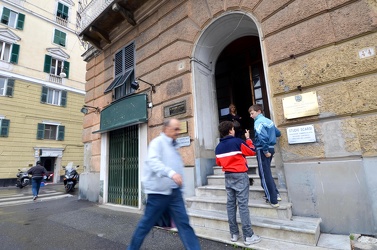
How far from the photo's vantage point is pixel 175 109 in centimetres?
576

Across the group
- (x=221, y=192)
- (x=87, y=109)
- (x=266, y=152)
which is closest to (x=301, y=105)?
(x=266, y=152)

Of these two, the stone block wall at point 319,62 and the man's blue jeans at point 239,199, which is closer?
the man's blue jeans at point 239,199

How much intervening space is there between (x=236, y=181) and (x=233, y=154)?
0.40 metres

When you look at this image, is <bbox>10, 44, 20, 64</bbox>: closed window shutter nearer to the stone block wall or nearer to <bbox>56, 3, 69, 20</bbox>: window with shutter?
<bbox>56, 3, 69, 20</bbox>: window with shutter

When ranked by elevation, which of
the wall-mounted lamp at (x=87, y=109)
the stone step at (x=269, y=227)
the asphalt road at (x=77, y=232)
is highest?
the wall-mounted lamp at (x=87, y=109)

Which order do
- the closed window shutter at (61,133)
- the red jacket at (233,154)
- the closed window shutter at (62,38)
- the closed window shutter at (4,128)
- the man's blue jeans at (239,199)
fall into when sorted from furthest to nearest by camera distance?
1. the closed window shutter at (62,38)
2. the closed window shutter at (61,133)
3. the closed window shutter at (4,128)
4. the red jacket at (233,154)
5. the man's blue jeans at (239,199)

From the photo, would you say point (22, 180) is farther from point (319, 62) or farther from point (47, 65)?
point (319, 62)

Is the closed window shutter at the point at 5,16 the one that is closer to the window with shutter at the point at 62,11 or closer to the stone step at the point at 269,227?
the window with shutter at the point at 62,11

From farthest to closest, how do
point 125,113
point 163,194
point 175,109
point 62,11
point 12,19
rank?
point 62,11, point 12,19, point 125,113, point 175,109, point 163,194

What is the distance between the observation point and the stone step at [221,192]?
12.7 feet

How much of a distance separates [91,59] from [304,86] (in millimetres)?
9085

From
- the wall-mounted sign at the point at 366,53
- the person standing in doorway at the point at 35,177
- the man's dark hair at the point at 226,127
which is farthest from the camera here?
the person standing in doorway at the point at 35,177

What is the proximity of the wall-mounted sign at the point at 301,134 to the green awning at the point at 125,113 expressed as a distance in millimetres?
4051

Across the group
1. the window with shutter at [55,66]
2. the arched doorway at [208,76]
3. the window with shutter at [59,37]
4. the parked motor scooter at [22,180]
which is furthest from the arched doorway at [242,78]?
the window with shutter at [59,37]
